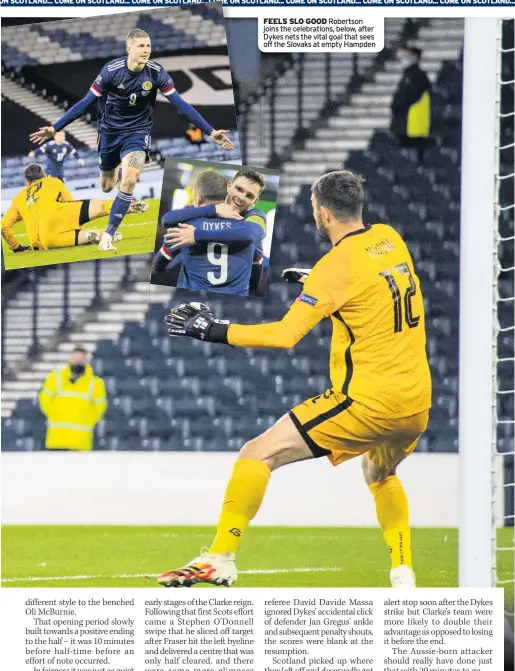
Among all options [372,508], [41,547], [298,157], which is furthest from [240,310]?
[41,547]

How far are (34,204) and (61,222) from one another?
175mm

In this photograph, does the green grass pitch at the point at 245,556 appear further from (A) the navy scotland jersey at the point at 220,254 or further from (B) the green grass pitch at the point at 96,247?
(B) the green grass pitch at the point at 96,247

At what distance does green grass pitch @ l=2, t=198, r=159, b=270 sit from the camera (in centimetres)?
511

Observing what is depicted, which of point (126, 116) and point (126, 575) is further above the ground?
point (126, 116)

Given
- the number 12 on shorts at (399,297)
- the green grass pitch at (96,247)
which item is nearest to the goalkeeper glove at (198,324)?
the green grass pitch at (96,247)

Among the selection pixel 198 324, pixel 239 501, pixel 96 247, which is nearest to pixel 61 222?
pixel 96 247

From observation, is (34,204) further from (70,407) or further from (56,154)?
(70,407)

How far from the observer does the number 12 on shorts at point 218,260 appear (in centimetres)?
504

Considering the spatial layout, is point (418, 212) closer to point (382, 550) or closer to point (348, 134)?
point (348, 134)

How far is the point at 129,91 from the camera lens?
5.15 m

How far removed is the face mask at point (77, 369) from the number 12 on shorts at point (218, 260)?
3.08 feet

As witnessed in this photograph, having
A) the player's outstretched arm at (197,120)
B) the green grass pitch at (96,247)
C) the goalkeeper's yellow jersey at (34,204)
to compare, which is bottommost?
the green grass pitch at (96,247)

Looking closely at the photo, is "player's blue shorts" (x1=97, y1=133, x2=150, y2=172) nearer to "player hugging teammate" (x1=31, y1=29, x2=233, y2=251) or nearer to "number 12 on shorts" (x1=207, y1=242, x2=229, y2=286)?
"player hugging teammate" (x1=31, y1=29, x2=233, y2=251)

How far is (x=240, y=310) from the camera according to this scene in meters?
5.29
